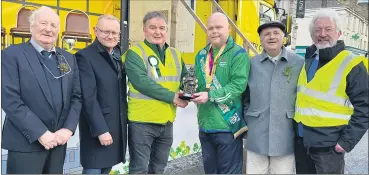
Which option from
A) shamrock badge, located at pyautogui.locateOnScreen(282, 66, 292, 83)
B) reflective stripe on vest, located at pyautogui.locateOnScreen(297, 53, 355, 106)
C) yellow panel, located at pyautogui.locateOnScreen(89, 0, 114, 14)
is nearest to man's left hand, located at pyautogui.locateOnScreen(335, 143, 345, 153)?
reflective stripe on vest, located at pyautogui.locateOnScreen(297, 53, 355, 106)

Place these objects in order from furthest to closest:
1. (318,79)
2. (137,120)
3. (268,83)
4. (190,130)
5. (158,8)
→ (158,8)
(190,130)
(137,120)
(268,83)
(318,79)

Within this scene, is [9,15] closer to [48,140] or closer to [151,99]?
[151,99]

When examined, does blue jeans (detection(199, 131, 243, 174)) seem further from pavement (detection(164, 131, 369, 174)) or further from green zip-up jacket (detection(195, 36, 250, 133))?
pavement (detection(164, 131, 369, 174))

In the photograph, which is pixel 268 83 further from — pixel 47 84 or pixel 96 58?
pixel 47 84

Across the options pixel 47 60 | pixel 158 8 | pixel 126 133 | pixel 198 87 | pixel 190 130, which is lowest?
pixel 190 130

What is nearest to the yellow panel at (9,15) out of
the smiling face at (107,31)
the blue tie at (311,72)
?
the smiling face at (107,31)

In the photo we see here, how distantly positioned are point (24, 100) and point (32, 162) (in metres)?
0.36

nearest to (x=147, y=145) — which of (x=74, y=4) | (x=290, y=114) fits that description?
(x=290, y=114)

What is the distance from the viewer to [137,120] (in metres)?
2.56

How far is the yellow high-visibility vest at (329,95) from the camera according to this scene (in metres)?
2.18

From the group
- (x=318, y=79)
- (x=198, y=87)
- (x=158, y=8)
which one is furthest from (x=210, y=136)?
A: (x=158, y=8)

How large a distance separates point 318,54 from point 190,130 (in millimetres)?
1972

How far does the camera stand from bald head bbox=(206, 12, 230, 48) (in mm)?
2586

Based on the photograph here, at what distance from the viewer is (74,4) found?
6484mm
